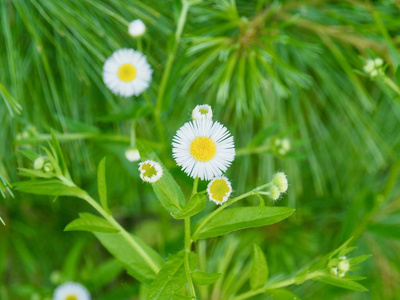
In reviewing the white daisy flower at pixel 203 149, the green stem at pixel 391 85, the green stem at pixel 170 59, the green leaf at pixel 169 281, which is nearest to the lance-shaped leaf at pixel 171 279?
the green leaf at pixel 169 281

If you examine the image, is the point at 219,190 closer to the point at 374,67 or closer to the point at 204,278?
the point at 204,278

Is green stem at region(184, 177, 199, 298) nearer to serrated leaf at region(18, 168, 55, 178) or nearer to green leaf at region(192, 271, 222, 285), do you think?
green leaf at region(192, 271, 222, 285)

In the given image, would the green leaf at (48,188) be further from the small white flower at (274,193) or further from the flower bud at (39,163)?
the small white flower at (274,193)

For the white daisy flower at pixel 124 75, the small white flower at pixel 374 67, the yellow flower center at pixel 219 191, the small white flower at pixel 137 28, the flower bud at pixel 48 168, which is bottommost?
the yellow flower center at pixel 219 191

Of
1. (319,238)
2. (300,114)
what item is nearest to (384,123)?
(300,114)

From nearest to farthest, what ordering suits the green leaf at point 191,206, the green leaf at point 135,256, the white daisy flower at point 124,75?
the green leaf at point 191,206 → the green leaf at point 135,256 → the white daisy flower at point 124,75

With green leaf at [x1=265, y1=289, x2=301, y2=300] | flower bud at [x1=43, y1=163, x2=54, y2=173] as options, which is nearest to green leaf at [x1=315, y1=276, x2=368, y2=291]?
green leaf at [x1=265, y1=289, x2=301, y2=300]

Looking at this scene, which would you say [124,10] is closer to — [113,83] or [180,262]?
[113,83]
